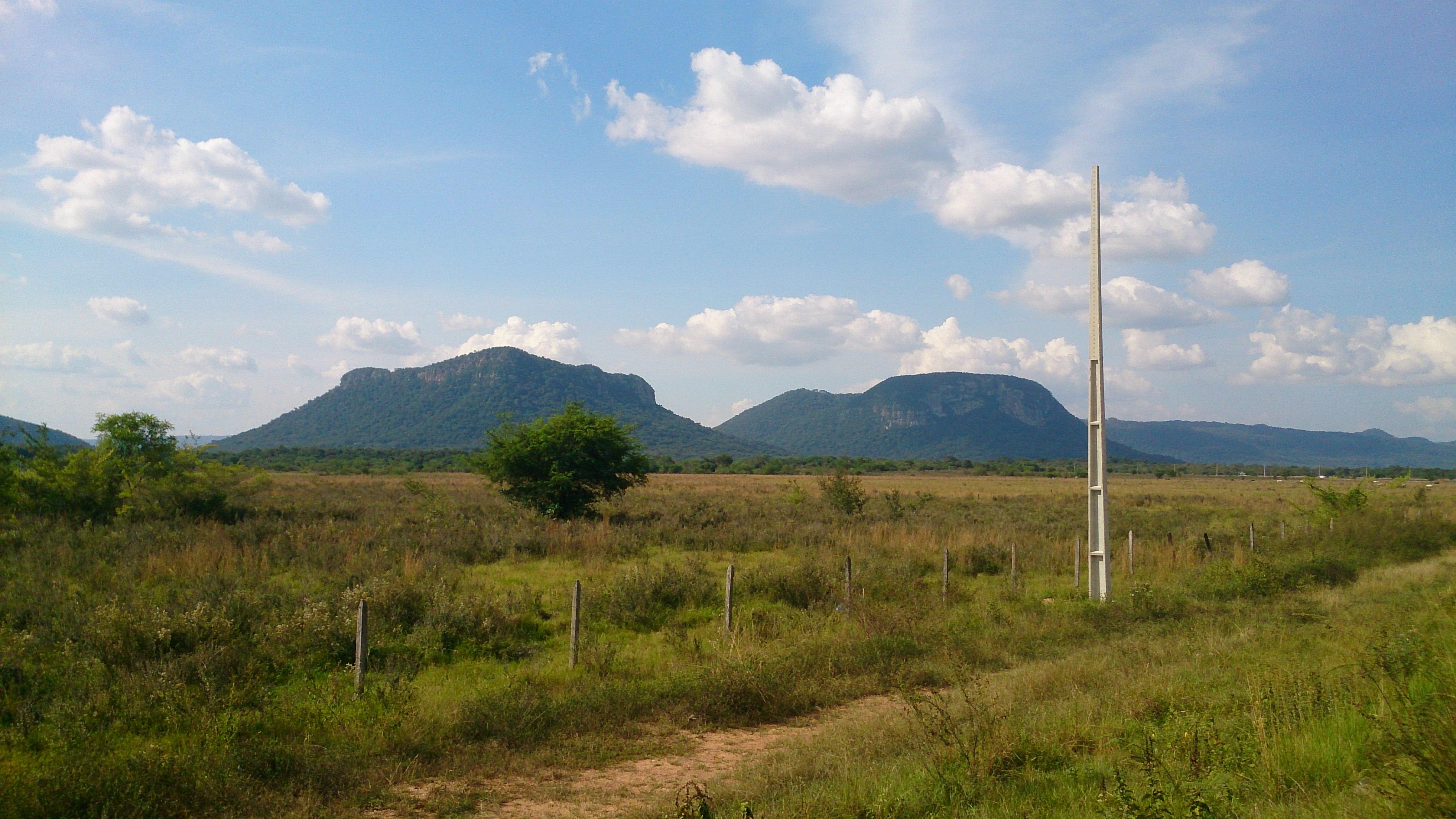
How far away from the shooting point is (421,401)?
194 metres

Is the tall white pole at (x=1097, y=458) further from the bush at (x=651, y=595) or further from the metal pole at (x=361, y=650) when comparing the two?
the metal pole at (x=361, y=650)

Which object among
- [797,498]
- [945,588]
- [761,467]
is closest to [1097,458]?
[945,588]

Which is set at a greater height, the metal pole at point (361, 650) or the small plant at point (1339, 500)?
the small plant at point (1339, 500)

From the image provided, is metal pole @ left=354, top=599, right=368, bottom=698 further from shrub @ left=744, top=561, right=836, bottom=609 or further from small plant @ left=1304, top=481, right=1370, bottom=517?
small plant @ left=1304, top=481, right=1370, bottom=517

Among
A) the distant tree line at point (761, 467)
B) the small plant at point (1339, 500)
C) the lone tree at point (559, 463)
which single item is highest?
the lone tree at point (559, 463)

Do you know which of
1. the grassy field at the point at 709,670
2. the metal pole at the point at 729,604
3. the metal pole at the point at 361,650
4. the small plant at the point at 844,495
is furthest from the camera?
the small plant at the point at 844,495

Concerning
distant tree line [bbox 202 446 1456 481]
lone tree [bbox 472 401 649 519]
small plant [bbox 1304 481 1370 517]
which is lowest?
distant tree line [bbox 202 446 1456 481]

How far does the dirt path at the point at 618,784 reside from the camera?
6551 millimetres

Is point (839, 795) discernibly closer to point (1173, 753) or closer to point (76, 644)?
point (1173, 753)

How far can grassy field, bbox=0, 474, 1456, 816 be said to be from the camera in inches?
229

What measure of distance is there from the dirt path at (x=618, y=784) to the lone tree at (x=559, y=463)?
1978cm

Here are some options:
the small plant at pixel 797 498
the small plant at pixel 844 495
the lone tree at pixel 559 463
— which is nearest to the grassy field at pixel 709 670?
the lone tree at pixel 559 463

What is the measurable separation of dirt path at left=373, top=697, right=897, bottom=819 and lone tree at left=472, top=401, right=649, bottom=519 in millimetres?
19777

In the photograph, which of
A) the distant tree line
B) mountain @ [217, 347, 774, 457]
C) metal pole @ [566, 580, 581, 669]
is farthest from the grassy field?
mountain @ [217, 347, 774, 457]
